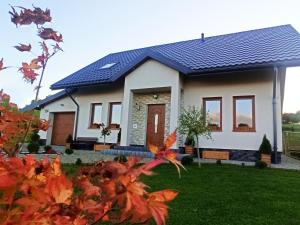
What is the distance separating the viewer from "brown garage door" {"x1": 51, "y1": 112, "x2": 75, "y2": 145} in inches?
633

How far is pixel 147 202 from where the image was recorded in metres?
0.81

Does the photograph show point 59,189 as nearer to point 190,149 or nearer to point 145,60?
point 190,149

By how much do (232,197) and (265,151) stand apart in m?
5.47

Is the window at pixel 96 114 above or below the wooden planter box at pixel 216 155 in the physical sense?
above

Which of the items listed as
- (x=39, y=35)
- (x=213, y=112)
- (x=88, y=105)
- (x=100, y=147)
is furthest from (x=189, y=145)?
(x=39, y=35)

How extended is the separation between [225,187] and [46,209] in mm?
5153

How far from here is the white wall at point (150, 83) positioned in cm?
1120

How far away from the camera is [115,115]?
46.5ft

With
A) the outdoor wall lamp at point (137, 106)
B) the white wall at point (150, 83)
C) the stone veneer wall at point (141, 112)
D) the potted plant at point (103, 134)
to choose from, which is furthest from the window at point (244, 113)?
the potted plant at point (103, 134)

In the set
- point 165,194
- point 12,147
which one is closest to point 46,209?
point 165,194

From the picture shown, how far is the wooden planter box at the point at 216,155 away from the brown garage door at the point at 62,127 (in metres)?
8.59

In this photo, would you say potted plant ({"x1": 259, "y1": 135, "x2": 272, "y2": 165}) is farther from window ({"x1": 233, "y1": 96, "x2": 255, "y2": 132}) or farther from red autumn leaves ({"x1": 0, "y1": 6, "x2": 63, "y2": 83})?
red autumn leaves ({"x1": 0, "y1": 6, "x2": 63, "y2": 83})

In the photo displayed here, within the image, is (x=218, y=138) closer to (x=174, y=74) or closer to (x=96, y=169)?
(x=174, y=74)

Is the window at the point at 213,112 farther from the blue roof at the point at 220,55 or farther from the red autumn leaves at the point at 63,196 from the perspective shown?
the red autumn leaves at the point at 63,196
